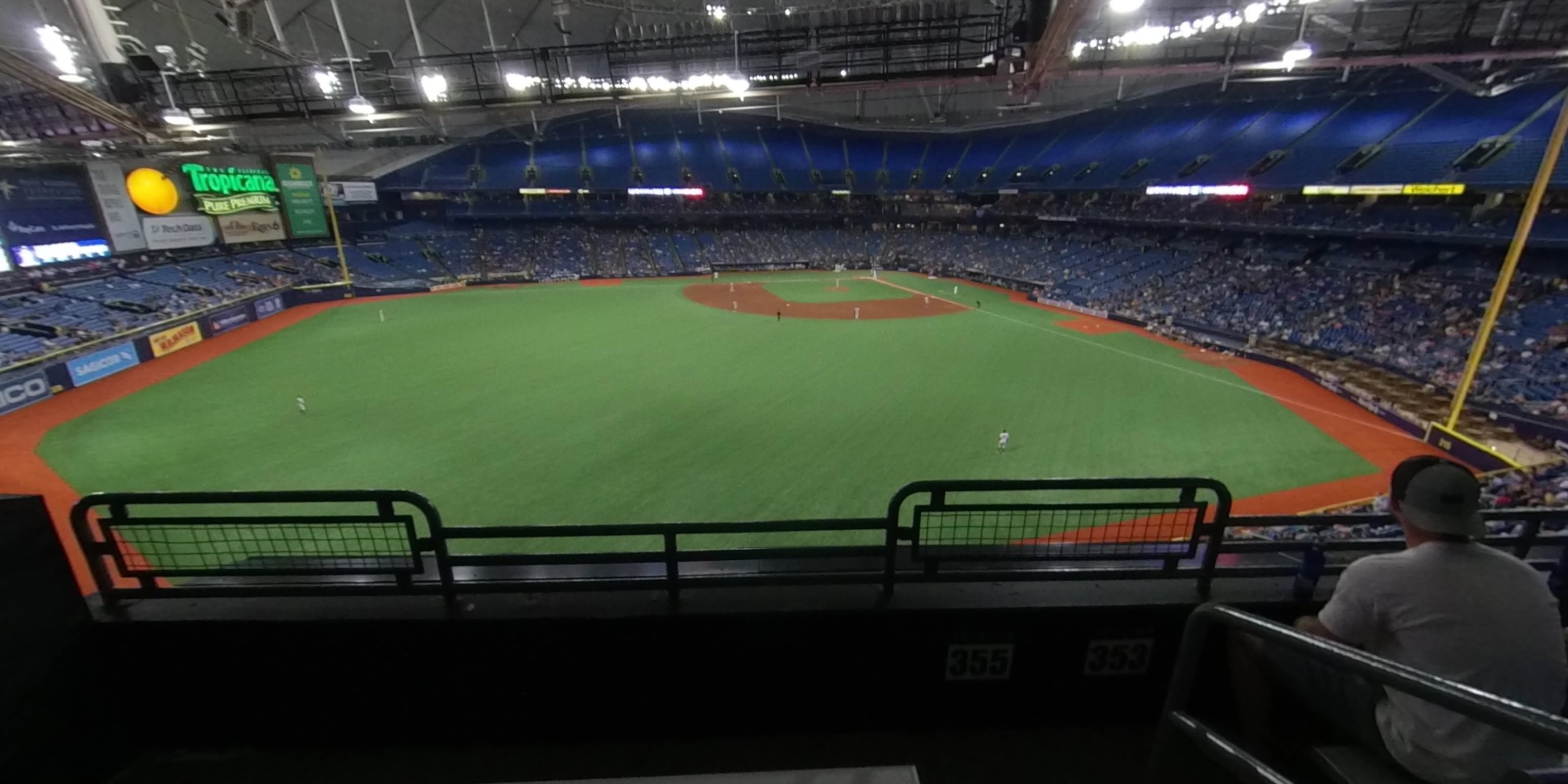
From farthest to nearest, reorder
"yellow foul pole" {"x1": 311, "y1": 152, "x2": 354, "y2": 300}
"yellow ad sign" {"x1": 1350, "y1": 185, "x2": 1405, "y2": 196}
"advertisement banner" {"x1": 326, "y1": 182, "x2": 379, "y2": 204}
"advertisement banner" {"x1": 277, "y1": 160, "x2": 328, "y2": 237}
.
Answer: "advertisement banner" {"x1": 326, "y1": 182, "x2": 379, "y2": 204}, "yellow foul pole" {"x1": 311, "y1": 152, "x2": 354, "y2": 300}, "advertisement banner" {"x1": 277, "y1": 160, "x2": 328, "y2": 237}, "yellow ad sign" {"x1": 1350, "y1": 185, "x2": 1405, "y2": 196}

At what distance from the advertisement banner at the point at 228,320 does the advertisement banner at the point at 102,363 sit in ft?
16.4

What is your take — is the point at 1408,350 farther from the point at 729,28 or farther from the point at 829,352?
the point at 729,28

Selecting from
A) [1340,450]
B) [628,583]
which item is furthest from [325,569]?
[1340,450]

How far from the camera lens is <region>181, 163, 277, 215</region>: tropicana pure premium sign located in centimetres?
3050

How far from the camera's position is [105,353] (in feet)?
71.3

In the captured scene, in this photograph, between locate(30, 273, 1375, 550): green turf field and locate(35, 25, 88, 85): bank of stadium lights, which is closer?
locate(30, 273, 1375, 550): green turf field

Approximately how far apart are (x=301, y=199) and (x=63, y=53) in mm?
19135

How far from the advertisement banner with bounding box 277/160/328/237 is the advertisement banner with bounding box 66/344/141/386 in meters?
15.0

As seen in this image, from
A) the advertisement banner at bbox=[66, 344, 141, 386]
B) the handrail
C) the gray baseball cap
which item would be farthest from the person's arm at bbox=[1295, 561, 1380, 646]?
the advertisement banner at bbox=[66, 344, 141, 386]

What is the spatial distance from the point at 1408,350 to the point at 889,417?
1972 cm

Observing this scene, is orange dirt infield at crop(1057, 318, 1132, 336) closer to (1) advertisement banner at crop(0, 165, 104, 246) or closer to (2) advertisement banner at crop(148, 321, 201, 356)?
(2) advertisement banner at crop(148, 321, 201, 356)

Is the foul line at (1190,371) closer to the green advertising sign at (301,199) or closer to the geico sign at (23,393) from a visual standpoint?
the geico sign at (23,393)

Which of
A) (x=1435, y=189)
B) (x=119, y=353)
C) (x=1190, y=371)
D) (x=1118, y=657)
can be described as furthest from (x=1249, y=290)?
(x=119, y=353)

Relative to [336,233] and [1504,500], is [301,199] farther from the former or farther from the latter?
[1504,500]
